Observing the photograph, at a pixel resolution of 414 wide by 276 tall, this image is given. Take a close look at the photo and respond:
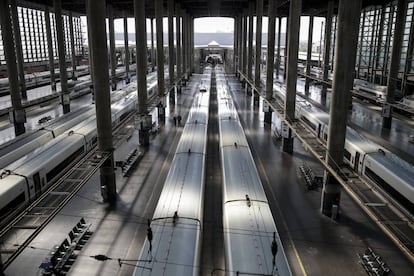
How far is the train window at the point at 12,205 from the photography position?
18011 millimetres

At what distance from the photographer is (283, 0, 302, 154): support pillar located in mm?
29672

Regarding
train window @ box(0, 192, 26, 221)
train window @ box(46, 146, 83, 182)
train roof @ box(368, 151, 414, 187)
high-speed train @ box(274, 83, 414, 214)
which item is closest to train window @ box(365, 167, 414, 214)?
high-speed train @ box(274, 83, 414, 214)

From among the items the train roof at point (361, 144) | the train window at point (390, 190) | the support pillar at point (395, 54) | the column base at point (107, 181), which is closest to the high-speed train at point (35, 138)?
the column base at point (107, 181)

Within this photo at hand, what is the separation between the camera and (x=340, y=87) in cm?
2036

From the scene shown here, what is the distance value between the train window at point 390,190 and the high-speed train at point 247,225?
7466 millimetres

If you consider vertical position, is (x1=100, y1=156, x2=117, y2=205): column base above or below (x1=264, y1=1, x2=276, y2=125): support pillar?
below

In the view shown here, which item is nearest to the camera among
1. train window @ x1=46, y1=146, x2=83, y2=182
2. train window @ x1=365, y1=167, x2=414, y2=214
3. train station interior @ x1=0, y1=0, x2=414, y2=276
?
train station interior @ x1=0, y1=0, x2=414, y2=276

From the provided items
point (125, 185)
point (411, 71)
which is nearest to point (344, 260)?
point (125, 185)

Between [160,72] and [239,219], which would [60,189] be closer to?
[239,219]

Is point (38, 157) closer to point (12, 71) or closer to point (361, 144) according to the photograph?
point (12, 71)

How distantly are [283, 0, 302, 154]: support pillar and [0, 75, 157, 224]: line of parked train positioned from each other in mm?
16540

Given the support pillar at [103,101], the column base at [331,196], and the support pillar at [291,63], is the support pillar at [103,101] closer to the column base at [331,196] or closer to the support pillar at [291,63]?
the column base at [331,196]

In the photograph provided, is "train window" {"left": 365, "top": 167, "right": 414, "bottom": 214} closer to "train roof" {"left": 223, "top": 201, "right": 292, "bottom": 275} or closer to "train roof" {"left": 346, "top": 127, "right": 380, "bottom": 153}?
"train roof" {"left": 346, "top": 127, "right": 380, "bottom": 153}

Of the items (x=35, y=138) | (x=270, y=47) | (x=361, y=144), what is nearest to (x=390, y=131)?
(x=270, y=47)
